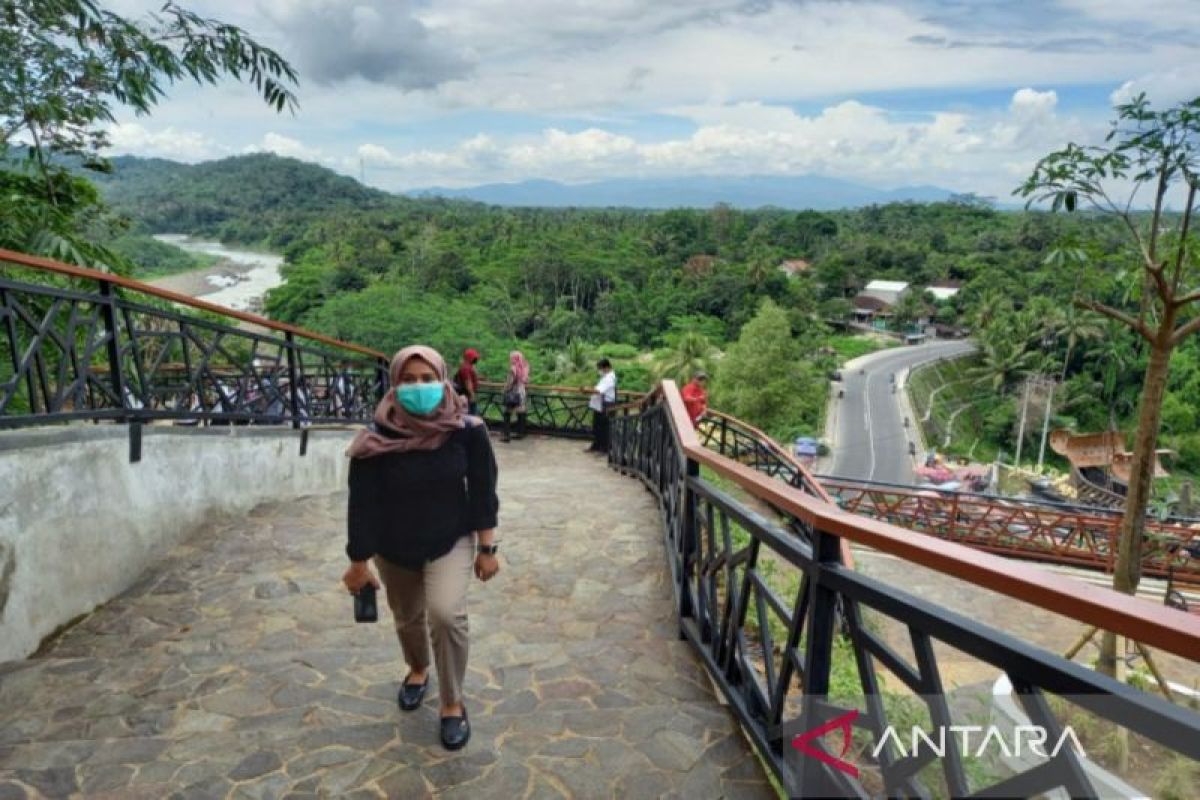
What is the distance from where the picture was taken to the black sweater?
8.20ft

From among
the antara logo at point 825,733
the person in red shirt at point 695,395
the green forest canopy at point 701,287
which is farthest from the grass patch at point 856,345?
the antara logo at point 825,733

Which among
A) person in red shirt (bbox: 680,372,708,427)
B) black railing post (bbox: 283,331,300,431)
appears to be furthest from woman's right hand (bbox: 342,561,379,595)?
person in red shirt (bbox: 680,372,708,427)

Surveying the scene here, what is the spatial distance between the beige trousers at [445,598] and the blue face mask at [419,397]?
0.50 m

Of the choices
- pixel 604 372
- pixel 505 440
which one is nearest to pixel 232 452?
pixel 604 372

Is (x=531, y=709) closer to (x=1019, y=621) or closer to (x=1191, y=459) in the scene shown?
(x=1019, y=621)

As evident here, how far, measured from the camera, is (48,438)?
3.50m

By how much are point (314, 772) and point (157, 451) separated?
8.91 ft

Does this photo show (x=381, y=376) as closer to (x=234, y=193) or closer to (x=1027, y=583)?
(x=1027, y=583)

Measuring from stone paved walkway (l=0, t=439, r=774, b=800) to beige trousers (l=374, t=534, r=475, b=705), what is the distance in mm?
255

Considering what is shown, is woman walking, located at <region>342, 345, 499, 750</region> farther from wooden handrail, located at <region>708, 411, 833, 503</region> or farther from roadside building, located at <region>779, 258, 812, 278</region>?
roadside building, located at <region>779, 258, 812, 278</region>

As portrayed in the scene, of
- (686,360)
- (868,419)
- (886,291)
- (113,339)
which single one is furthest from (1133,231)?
(886,291)

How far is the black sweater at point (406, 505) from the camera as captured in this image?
2.50 metres

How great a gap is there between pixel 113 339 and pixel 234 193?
5807 inches

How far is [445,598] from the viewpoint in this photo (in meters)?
Answer: 2.52
